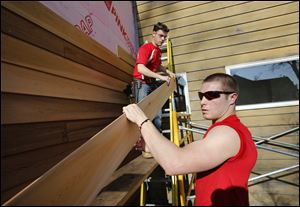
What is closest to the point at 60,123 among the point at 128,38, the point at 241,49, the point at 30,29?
the point at 30,29

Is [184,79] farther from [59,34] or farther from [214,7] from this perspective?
[59,34]

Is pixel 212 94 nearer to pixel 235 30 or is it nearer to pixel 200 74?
pixel 200 74

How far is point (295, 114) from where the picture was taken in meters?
4.52

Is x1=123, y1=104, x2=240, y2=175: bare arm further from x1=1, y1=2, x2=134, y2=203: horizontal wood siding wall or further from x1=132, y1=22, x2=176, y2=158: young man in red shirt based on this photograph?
x1=132, y1=22, x2=176, y2=158: young man in red shirt

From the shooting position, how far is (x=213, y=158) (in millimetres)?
1218

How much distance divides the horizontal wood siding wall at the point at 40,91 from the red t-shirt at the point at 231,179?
1.37 m

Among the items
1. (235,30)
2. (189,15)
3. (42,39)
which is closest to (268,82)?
(235,30)

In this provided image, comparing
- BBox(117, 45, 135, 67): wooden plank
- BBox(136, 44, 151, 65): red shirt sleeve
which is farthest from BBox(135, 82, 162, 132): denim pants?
BBox(117, 45, 135, 67): wooden plank

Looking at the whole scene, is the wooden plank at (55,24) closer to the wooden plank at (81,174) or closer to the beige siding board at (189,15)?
the wooden plank at (81,174)

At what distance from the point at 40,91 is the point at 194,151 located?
1451mm

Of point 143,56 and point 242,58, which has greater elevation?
point 242,58

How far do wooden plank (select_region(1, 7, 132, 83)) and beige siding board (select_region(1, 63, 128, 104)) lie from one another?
0.88 feet

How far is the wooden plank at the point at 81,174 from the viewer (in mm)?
753

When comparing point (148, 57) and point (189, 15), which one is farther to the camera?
point (189, 15)
